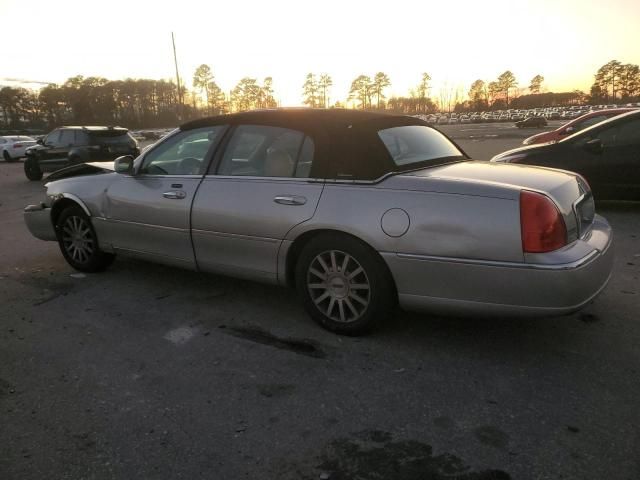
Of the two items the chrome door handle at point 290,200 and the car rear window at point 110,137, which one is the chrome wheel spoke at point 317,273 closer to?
the chrome door handle at point 290,200

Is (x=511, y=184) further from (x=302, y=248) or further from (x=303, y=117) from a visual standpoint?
(x=303, y=117)

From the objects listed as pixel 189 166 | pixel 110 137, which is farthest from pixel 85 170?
pixel 110 137

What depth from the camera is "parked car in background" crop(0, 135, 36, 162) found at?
27.4m

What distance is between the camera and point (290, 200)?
3.60m

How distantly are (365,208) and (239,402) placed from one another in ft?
4.59

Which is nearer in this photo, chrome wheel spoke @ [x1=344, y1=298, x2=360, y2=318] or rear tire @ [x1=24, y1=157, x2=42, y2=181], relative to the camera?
chrome wheel spoke @ [x1=344, y1=298, x2=360, y2=318]

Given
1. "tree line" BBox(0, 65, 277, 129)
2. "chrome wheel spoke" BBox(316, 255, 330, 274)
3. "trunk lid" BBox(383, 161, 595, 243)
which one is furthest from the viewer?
"tree line" BBox(0, 65, 277, 129)

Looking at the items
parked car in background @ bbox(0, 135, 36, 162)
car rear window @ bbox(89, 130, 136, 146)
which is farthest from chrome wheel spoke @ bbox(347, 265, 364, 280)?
parked car in background @ bbox(0, 135, 36, 162)

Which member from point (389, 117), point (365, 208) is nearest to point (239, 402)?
point (365, 208)

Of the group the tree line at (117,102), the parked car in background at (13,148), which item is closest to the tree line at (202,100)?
the tree line at (117,102)

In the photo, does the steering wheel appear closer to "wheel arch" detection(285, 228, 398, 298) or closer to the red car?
"wheel arch" detection(285, 228, 398, 298)

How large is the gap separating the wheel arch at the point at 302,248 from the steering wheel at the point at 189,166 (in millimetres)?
1158

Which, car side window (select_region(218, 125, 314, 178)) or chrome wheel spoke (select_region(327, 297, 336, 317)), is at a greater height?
car side window (select_region(218, 125, 314, 178))

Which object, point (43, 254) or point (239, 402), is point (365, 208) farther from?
point (43, 254)
